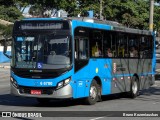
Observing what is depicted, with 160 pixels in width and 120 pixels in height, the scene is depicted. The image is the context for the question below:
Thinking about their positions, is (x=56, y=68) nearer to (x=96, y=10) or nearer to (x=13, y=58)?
(x=13, y=58)

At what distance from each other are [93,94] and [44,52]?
250 centimetres

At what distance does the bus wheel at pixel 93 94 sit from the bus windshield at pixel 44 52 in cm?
173

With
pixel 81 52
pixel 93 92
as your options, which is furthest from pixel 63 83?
pixel 93 92

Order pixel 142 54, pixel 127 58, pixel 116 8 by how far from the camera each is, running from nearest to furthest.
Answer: pixel 127 58
pixel 142 54
pixel 116 8

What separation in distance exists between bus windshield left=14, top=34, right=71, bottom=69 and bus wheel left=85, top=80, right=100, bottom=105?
1.73 meters

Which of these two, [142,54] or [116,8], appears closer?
[142,54]

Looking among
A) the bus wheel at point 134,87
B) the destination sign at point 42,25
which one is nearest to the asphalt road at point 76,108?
the bus wheel at point 134,87

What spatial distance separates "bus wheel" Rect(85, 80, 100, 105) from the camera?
16.0 m

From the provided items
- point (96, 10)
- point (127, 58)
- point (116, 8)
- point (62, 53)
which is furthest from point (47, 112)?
point (116, 8)

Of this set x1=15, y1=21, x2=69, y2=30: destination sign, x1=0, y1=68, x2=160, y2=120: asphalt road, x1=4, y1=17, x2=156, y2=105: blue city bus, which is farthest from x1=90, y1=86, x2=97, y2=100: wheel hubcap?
x1=15, y1=21, x2=69, y2=30: destination sign

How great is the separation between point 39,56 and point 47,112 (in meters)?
1.98

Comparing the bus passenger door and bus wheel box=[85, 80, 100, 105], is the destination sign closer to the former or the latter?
the bus passenger door

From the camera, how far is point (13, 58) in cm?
1541

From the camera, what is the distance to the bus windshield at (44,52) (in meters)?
14.8
